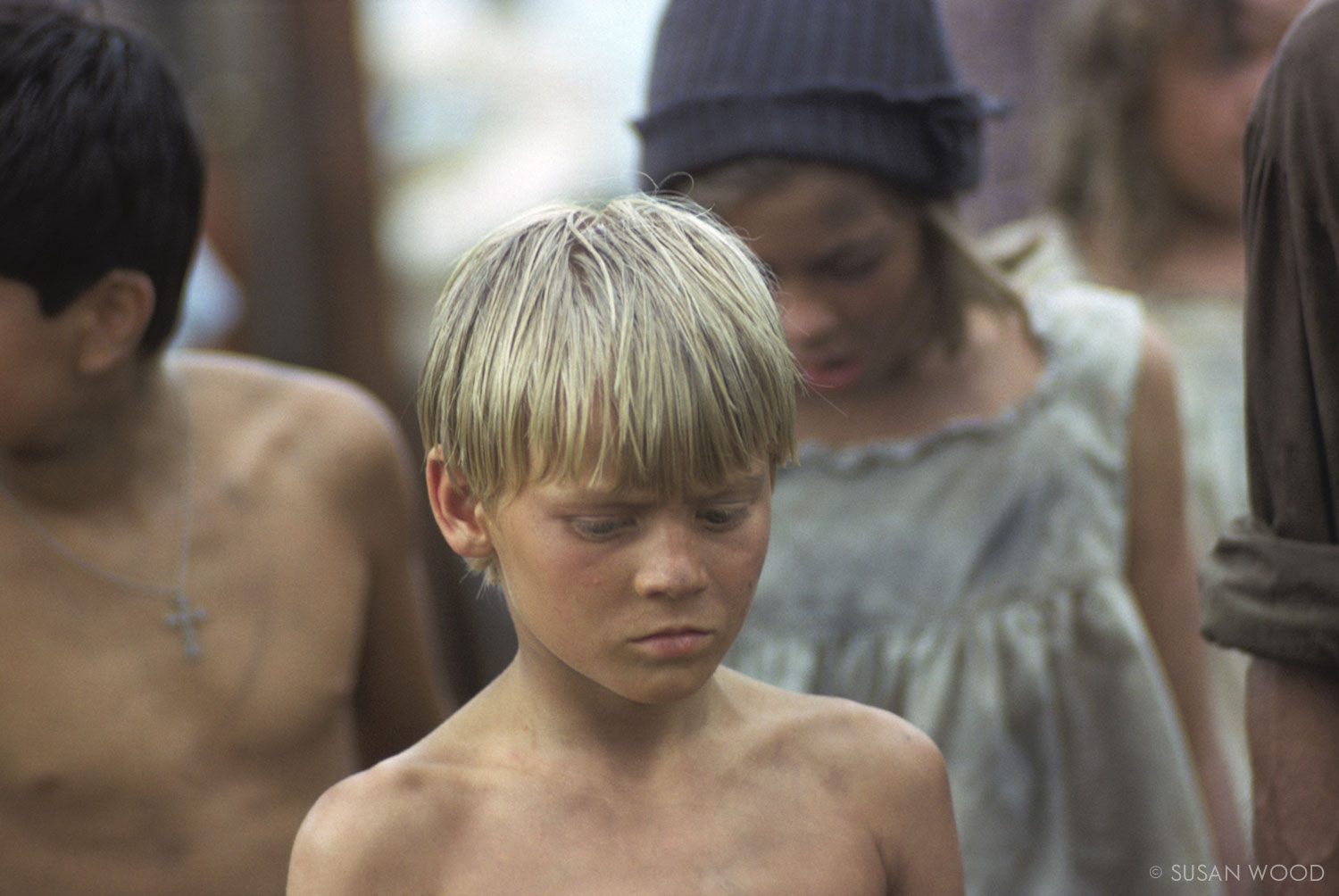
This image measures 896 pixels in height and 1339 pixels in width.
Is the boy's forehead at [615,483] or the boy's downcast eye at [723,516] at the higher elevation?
the boy's forehead at [615,483]

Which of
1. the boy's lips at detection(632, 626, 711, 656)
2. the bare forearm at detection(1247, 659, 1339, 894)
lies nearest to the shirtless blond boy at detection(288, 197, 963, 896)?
the boy's lips at detection(632, 626, 711, 656)

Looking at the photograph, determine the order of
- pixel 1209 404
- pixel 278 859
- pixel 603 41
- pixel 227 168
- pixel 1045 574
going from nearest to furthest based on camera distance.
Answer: pixel 278 859, pixel 1045 574, pixel 1209 404, pixel 227 168, pixel 603 41

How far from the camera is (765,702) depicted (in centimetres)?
159

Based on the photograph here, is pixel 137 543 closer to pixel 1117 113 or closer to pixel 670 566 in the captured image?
pixel 670 566

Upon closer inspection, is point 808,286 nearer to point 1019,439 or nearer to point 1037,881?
point 1019,439

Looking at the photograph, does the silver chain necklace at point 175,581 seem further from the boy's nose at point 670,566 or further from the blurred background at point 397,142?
the blurred background at point 397,142

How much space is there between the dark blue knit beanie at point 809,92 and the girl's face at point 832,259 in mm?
45

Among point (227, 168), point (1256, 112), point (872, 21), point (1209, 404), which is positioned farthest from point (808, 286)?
point (227, 168)

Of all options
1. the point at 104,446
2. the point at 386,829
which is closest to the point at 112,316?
the point at 104,446

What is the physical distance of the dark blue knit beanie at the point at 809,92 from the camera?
2.14m

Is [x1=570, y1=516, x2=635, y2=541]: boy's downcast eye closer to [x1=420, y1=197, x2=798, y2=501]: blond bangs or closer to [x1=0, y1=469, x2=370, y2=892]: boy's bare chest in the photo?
[x1=420, y1=197, x2=798, y2=501]: blond bangs

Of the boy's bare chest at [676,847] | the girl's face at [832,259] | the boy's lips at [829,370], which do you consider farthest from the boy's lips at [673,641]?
the boy's lips at [829,370]

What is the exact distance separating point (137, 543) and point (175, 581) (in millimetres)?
75

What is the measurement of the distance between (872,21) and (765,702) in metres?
1.14
